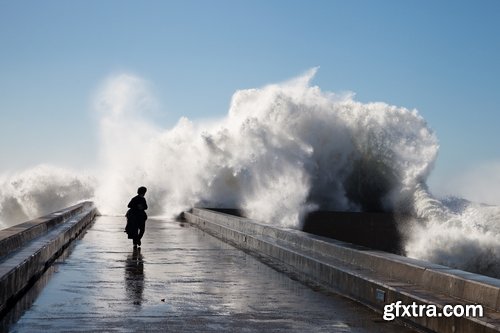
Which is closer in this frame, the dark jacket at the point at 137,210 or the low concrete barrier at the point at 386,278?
the low concrete barrier at the point at 386,278

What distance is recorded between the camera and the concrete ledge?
27.9 feet

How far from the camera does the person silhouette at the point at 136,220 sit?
1733 centimetres

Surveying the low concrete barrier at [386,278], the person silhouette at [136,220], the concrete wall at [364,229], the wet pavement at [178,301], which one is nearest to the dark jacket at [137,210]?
the person silhouette at [136,220]

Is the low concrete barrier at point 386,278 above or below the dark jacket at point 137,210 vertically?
below


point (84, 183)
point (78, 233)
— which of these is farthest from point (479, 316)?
point (84, 183)

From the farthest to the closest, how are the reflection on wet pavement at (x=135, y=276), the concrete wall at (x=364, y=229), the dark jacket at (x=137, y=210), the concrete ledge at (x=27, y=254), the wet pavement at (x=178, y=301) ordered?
the concrete wall at (x=364, y=229) → the dark jacket at (x=137, y=210) → the reflection on wet pavement at (x=135, y=276) → the concrete ledge at (x=27, y=254) → the wet pavement at (x=178, y=301)

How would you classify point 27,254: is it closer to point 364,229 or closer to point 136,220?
point 136,220

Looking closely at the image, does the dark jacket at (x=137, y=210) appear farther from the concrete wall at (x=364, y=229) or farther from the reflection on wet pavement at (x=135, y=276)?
the concrete wall at (x=364, y=229)

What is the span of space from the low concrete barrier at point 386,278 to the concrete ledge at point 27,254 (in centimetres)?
383

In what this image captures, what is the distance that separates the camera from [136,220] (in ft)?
57.9

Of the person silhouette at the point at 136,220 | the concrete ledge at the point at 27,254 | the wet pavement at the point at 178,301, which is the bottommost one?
the wet pavement at the point at 178,301

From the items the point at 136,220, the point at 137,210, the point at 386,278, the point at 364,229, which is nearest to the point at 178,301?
the point at 386,278

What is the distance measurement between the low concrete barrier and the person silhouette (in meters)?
2.99

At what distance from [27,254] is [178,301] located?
2777mm
